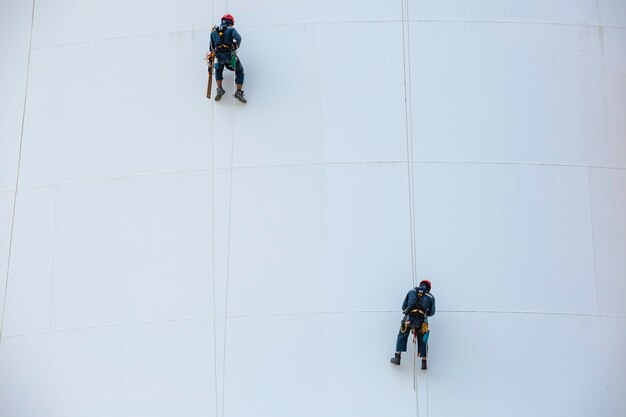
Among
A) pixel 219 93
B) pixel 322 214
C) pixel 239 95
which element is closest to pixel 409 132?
pixel 322 214

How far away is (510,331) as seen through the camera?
15.5 m

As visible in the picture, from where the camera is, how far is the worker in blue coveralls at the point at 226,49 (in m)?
16.3

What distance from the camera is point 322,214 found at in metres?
16.0

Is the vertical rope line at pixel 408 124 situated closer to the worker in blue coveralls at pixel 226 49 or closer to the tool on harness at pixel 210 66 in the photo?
the worker in blue coveralls at pixel 226 49

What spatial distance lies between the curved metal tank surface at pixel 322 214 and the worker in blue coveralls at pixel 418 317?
31 centimetres

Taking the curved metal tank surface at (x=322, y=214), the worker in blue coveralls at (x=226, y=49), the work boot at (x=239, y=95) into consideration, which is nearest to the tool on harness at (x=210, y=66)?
the worker in blue coveralls at (x=226, y=49)

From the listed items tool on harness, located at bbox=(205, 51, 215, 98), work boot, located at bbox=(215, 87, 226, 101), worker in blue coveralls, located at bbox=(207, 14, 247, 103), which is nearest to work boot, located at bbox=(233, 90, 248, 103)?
worker in blue coveralls, located at bbox=(207, 14, 247, 103)

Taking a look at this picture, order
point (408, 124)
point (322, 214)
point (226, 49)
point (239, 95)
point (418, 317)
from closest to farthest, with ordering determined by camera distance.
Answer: point (418, 317) → point (322, 214) → point (226, 49) → point (408, 124) → point (239, 95)

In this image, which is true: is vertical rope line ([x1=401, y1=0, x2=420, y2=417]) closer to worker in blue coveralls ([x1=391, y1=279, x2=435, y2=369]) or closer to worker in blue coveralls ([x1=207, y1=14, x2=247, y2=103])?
worker in blue coveralls ([x1=391, y1=279, x2=435, y2=369])

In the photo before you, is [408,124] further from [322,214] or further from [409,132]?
[322,214]

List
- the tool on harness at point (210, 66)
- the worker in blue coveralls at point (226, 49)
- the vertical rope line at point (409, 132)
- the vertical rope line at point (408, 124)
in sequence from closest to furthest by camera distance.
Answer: the vertical rope line at point (409, 132) < the vertical rope line at point (408, 124) < the worker in blue coveralls at point (226, 49) < the tool on harness at point (210, 66)

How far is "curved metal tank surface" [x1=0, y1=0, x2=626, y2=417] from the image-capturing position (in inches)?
605

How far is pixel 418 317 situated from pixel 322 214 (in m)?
2.27

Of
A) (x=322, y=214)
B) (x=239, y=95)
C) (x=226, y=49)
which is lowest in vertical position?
(x=322, y=214)
